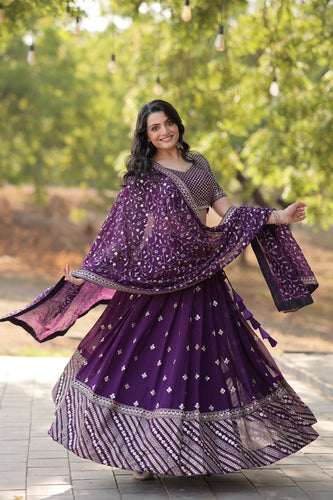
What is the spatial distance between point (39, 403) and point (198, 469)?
7.82 ft

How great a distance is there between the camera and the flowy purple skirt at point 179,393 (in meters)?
3.54

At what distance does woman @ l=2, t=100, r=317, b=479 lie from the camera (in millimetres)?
3588

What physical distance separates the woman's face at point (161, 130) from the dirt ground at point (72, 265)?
448 centimetres

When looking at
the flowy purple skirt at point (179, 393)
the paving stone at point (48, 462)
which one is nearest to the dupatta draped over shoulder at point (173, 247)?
the flowy purple skirt at point (179, 393)

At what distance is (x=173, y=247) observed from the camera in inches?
150

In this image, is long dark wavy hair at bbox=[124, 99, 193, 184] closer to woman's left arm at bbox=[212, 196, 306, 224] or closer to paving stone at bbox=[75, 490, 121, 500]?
woman's left arm at bbox=[212, 196, 306, 224]

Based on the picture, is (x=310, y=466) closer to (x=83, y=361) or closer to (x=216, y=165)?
(x=83, y=361)

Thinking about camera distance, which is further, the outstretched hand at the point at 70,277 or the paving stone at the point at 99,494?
the outstretched hand at the point at 70,277

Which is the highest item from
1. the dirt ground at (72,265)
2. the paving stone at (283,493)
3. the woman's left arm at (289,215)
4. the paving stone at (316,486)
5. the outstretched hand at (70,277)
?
the woman's left arm at (289,215)

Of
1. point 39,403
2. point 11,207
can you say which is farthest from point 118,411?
point 11,207

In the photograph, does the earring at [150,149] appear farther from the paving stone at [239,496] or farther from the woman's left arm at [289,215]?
the paving stone at [239,496]

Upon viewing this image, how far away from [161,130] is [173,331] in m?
1.05

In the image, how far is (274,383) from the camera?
386 cm

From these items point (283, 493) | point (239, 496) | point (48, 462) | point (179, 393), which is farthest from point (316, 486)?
point (48, 462)
